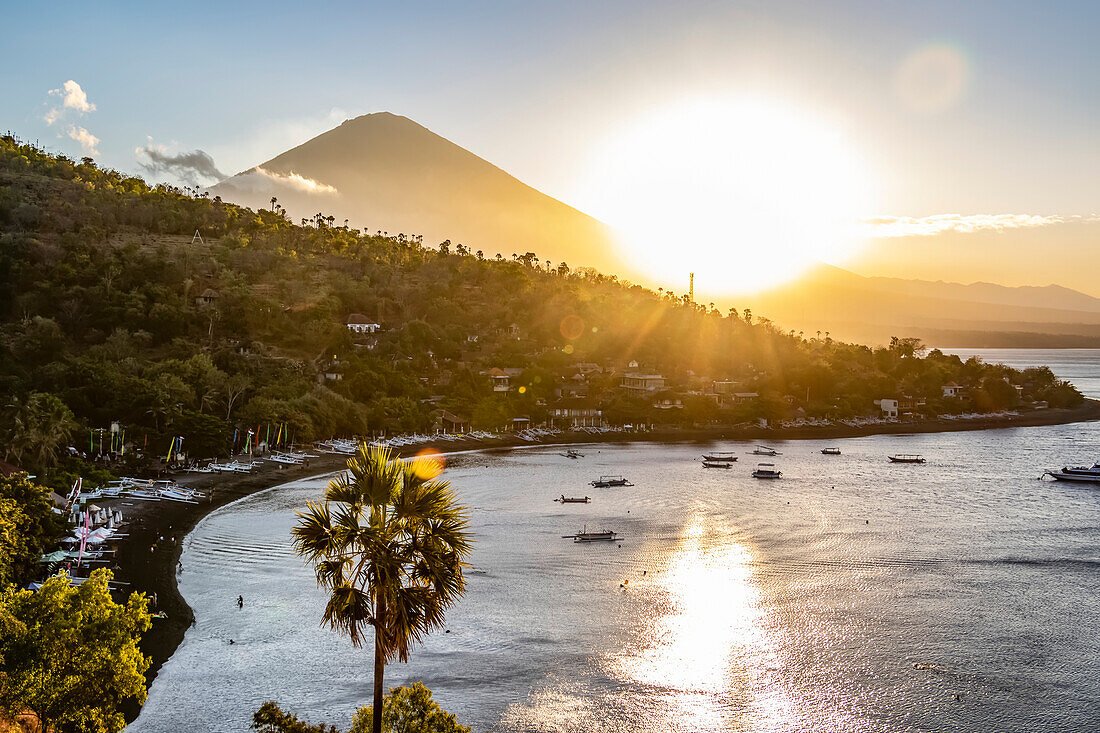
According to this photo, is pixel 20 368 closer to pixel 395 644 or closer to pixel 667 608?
pixel 667 608

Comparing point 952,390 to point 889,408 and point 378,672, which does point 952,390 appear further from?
point 378,672

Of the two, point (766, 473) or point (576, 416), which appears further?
point (576, 416)

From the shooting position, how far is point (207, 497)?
1502 inches

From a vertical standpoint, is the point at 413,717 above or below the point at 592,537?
above

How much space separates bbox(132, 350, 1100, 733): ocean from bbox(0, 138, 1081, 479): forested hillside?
47.6 ft

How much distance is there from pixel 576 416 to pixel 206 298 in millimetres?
38457

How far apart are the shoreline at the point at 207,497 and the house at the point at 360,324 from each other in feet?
81.5

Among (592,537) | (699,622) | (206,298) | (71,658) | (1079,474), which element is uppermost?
(206,298)

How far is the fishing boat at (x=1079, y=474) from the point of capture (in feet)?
176

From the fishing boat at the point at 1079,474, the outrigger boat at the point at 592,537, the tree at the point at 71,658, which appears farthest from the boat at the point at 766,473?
the tree at the point at 71,658

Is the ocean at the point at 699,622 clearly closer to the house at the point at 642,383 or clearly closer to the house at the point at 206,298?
the house at the point at 642,383

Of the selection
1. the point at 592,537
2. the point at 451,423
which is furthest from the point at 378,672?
the point at 451,423

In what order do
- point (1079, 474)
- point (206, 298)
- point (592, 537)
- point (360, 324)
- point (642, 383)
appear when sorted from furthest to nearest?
point (642, 383), point (360, 324), point (206, 298), point (1079, 474), point (592, 537)

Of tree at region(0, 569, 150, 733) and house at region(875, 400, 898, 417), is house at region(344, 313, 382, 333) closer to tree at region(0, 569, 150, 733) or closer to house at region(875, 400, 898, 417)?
house at region(875, 400, 898, 417)
